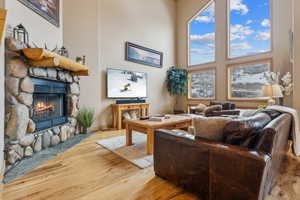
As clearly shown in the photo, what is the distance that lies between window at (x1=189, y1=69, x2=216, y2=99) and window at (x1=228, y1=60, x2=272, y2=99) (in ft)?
2.08

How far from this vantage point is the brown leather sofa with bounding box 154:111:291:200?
1.00 m

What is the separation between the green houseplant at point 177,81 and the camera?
5758 mm

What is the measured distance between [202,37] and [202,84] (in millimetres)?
1829

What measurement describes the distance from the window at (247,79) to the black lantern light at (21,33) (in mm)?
5226

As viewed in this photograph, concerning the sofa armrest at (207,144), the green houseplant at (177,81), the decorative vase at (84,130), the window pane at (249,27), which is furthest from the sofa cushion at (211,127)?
the green houseplant at (177,81)

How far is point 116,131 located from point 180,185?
2718 mm

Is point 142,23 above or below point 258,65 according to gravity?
above

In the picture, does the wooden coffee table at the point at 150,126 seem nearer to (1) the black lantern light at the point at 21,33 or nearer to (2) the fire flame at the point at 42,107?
(2) the fire flame at the point at 42,107

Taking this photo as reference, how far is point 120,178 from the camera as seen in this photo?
173cm

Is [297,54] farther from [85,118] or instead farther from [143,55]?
[85,118]

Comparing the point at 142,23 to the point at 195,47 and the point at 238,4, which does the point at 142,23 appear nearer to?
the point at 195,47

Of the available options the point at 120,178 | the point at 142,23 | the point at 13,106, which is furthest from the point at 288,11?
the point at 13,106

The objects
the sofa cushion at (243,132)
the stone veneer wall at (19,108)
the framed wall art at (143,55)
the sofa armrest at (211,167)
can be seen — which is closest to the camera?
the sofa armrest at (211,167)

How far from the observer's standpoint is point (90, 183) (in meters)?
1.63
